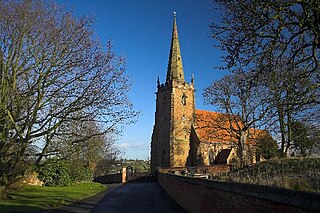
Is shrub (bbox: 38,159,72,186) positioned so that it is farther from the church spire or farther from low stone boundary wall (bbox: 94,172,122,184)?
the church spire

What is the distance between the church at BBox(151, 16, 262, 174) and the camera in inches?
2063

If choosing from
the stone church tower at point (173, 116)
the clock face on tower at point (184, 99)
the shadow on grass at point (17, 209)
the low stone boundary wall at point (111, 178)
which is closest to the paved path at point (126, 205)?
the shadow on grass at point (17, 209)

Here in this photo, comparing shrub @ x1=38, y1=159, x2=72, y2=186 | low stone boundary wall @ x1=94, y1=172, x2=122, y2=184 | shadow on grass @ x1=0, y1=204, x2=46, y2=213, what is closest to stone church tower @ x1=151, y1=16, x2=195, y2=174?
low stone boundary wall @ x1=94, y1=172, x2=122, y2=184

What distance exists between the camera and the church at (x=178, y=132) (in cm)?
5241

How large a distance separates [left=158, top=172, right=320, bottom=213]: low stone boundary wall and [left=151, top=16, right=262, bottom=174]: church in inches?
1576

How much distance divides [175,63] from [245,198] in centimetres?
5255

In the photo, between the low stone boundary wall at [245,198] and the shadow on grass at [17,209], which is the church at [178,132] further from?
the low stone boundary wall at [245,198]

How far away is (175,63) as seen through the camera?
58.0 metres

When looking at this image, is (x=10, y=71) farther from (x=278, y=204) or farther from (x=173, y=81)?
(x=173, y=81)

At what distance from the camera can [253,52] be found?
9.90 metres

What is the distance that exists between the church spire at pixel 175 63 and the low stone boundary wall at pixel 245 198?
150 feet

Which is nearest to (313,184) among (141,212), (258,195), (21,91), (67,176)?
(258,195)

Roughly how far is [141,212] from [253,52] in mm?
8196

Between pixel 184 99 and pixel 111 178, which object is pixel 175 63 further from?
pixel 111 178
